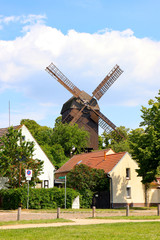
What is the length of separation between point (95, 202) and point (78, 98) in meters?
35.3

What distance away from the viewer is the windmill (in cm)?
7400

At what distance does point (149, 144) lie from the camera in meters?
40.6

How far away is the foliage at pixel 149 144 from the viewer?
3981cm

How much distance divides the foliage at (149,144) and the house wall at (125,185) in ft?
12.4

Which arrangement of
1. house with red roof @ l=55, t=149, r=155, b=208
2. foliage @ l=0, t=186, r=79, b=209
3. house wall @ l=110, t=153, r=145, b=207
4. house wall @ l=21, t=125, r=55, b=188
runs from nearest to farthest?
foliage @ l=0, t=186, r=79, b=209, house with red roof @ l=55, t=149, r=155, b=208, house wall @ l=110, t=153, r=145, b=207, house wall @ l=21, t=125, r=55, b=188

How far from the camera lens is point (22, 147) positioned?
36.5 m

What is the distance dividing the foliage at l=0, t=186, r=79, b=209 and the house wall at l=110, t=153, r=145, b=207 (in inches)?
336

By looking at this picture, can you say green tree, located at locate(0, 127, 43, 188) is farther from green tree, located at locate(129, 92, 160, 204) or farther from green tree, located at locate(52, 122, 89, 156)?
green tree, located at locate(52, 122, 89, 156)

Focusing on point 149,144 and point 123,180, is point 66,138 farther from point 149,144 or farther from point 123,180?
point 149,144

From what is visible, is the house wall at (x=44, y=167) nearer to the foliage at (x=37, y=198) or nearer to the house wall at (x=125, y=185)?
the house wall at (x=125, y=185)

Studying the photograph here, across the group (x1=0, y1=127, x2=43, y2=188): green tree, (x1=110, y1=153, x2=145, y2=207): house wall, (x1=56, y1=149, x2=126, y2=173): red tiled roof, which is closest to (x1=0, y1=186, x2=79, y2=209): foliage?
(x1=0, y1=127, x2=43, y2=188): green tree


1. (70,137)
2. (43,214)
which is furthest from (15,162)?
(70,137)

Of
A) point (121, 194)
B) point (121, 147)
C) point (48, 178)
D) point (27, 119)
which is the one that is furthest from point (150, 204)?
point (27, 119)

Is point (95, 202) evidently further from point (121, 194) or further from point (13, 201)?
point (13, 201)
